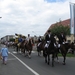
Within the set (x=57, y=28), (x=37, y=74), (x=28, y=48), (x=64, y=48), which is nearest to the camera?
(x=37, y=74)

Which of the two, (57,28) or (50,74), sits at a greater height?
(57,28)

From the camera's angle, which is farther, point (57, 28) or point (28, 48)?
point (57, 28)

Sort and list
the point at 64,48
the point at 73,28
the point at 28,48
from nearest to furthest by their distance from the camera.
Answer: the point at 64,48 → the point at 28,48 → the point at 73,28

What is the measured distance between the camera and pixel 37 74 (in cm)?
1121

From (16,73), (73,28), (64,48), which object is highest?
(73,28)

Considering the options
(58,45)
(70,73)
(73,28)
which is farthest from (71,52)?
(70,73)

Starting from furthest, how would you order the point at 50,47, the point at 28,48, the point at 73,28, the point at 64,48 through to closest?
the point at 73,28
the point at 28,48
the point at 64,48
the point at 50,47

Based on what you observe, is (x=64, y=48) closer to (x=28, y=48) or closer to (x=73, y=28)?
(x=28, y=48)

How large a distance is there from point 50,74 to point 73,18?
1925 centimetres

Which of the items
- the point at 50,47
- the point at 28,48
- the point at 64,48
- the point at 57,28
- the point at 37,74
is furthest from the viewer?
the point at 57,28

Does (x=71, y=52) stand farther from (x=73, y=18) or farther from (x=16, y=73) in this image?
(x=16, y=73)

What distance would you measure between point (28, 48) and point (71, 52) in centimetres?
942

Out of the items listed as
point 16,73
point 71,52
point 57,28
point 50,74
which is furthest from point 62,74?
point 57,28

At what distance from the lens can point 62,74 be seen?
11.3m
